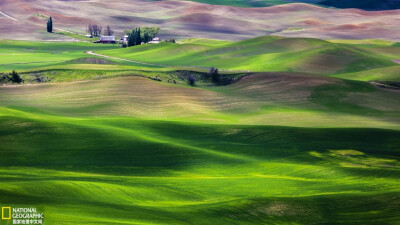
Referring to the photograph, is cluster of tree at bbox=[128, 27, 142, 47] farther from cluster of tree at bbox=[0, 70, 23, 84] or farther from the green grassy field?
cluster of tree at bbox=[0, 70, 23, 84]

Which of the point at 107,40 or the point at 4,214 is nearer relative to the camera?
the point at 4,214

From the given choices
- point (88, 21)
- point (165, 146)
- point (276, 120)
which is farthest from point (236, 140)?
point (88, 21)

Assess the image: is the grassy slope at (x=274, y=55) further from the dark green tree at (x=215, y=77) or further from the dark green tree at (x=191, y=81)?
the dark green tree at (x=191, y=81)

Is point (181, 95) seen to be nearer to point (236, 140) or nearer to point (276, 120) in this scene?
point (276, 120)

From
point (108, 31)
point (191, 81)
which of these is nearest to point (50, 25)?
point (108, 31)

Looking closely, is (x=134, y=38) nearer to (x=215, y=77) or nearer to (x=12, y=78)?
(x=215, y=77)

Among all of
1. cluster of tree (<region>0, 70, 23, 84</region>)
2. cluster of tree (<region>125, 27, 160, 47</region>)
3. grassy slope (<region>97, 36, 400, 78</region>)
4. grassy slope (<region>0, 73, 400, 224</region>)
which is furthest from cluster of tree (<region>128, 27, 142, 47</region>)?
grassy slope (<region>0, 73, 400, 224</region>)

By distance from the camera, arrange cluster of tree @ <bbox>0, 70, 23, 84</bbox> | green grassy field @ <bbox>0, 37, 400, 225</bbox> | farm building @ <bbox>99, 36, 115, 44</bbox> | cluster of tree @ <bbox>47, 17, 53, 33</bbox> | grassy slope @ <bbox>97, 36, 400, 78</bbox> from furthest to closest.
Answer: cluster of tree @ <bbox>47, 17, 53, 33</bbox>, farm building @ <bbox>99, 36, 115, 44</bbox>, grassy slope @ <bbox>97, 36, 400, 78</bbox>, cluster of tree @ <bbox>0, 70, 23, 84</bbox>, green grassy field @ <bbox>0, 37, 400, 225</bbox>
